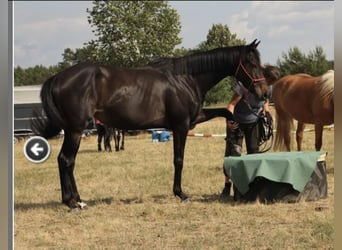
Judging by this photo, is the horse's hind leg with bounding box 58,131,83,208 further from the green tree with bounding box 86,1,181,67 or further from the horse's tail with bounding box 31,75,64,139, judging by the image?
the green tree with bounding box 86,1,181,67

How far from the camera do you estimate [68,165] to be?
4.78 m

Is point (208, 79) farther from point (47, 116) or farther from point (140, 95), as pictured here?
point (47, 116)

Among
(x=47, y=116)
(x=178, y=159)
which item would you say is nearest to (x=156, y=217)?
(x=178, y=159)

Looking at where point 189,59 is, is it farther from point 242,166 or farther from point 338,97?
point 338,97

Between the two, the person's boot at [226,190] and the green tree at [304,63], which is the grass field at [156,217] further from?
the green tree at [304,63]

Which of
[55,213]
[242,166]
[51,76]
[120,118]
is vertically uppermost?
[51,76]

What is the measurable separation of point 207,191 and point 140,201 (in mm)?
837

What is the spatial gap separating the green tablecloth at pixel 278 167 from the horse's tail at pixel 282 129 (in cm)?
250

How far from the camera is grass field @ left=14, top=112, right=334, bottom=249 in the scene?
135 inches

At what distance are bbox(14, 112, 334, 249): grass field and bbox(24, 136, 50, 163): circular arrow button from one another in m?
0.90

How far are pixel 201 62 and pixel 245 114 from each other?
2.23 ft

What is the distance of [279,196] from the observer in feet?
15.3

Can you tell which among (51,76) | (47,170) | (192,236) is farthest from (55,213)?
(47,170)

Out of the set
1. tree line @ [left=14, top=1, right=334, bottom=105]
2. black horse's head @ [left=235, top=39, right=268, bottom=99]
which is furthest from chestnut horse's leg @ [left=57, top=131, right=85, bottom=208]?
black horse's head @ [left=235, top=39, right=268, bottom=99]
